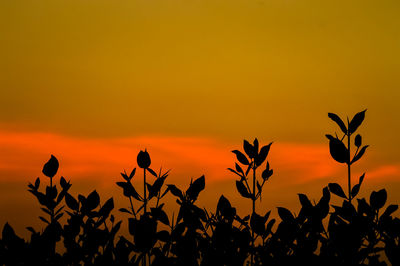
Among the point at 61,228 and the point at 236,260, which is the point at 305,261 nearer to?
the point at 236,260

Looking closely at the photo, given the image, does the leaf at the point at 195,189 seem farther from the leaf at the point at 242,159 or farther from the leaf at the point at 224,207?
the leaf at the point at 242,159

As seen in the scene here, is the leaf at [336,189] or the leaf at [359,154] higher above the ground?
the leaf at [359,154]

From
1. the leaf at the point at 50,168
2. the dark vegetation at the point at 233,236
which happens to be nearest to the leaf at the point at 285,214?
the dark vegetation at the point at 233,236

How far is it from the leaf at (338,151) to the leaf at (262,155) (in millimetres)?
1013

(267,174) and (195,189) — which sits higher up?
(267,174)

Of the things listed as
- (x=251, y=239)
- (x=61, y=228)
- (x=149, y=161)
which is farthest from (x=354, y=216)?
(x=61, y=228)

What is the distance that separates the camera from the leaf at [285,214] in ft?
17.1

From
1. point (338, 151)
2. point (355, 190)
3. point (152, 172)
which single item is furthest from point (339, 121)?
point (152, 172)

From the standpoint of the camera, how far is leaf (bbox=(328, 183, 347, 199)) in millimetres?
5219

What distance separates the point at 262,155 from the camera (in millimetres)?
6223

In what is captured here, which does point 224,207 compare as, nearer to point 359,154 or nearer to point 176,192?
point 176,192

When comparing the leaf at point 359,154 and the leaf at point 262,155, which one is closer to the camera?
the leaf at point 359,154

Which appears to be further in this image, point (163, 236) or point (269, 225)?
point (269, 225)

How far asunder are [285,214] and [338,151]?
0.74 metres
